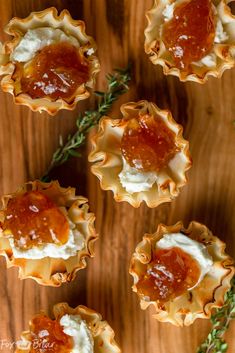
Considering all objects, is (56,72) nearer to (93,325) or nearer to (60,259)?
(60,259)

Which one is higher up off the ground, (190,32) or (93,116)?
(190,32)

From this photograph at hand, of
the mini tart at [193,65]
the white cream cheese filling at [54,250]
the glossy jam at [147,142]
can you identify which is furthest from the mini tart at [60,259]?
the mini tart at [193,65]

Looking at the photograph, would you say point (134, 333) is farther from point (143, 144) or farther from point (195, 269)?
point (143, 144)

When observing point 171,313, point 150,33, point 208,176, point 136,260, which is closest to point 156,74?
point 150,33

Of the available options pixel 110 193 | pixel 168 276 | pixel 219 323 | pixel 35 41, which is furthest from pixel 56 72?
pixel 219 323

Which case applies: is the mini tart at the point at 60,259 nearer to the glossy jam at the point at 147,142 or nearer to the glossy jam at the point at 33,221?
the glossy jam at the point at 33,221

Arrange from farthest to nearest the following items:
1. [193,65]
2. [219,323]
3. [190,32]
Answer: [219,323] → [193,65] → [190,32]
